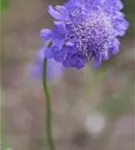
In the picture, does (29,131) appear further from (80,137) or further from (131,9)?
(131,9)

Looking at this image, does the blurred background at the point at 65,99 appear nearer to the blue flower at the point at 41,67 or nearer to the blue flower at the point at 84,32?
the blue flower at the point at 41,67

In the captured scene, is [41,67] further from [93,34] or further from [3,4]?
[93,34]

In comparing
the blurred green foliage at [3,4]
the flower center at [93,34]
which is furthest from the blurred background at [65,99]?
the flower center at [93,34]

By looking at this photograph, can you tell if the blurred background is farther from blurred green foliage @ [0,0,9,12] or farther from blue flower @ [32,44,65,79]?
blurred green foliage @ [0,0,9,12]

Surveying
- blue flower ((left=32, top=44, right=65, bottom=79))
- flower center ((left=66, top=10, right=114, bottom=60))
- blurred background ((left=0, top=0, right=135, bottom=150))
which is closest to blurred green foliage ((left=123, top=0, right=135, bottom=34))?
blurred background ((left=0, top=0, right=135, bottom=150))

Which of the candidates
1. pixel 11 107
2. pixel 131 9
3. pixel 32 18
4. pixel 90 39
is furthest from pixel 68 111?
pixel 90 39

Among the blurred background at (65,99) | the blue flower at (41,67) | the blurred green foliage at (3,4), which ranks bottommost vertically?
the blurred background at (65,99)

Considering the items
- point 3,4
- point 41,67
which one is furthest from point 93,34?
point 3,4
